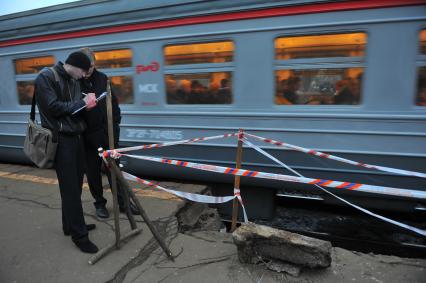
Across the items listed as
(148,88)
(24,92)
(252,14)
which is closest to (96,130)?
(148,88)

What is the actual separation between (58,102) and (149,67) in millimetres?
1942

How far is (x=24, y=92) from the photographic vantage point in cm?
548

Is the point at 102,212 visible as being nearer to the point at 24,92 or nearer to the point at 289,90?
the point at 289,90

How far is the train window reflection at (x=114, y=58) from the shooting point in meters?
4.52

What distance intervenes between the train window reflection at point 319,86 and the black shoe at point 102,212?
2.09 m

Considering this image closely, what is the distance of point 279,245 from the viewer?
8.32ft

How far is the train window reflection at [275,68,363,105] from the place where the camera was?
11.5 ft

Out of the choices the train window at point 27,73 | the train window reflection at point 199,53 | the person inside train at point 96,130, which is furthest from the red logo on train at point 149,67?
the train window at point 27,73

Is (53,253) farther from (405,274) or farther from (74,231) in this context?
(405,274)

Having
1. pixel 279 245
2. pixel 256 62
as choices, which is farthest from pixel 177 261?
pixel 256 62

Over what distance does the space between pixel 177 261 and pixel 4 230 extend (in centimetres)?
171

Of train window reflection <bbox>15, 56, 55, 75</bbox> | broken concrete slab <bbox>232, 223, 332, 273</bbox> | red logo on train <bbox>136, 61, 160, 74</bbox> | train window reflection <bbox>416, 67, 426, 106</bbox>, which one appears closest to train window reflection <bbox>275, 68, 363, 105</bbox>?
train window reflection <bbox>416, 67, 426, 106</bbox>

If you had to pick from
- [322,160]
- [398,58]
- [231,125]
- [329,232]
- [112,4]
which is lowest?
[329,232]

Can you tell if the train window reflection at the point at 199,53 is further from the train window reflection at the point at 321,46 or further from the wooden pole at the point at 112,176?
the wooden pole at the point at 112,176
